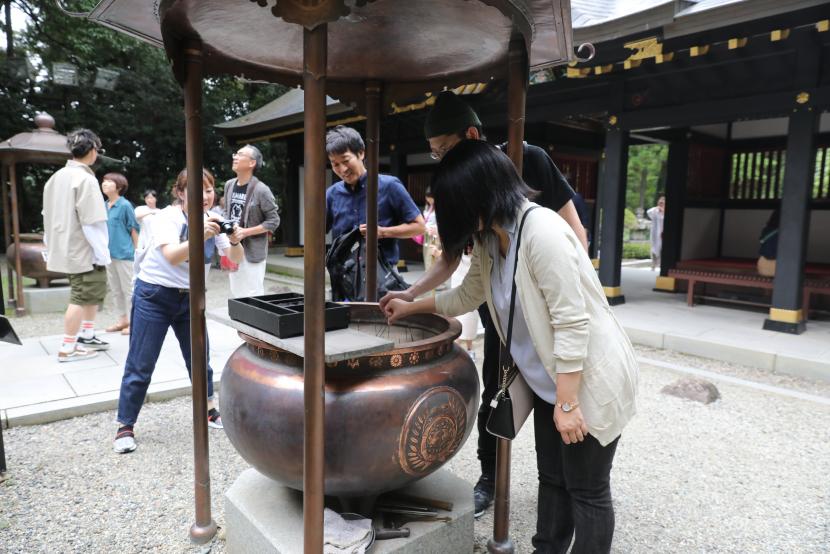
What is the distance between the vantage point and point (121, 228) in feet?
20.4

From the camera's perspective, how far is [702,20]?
15.9 ft

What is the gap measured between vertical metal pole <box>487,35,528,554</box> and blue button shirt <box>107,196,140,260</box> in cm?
535

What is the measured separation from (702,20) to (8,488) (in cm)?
616

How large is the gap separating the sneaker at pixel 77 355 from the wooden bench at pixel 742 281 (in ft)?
24.3

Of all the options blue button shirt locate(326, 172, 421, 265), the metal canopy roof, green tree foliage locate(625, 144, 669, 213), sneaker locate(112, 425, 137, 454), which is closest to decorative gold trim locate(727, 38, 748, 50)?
the metal canopy roof

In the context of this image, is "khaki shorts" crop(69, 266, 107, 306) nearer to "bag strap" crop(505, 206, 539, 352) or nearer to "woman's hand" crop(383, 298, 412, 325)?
"woman's hand" crop(383, 298, 412, 325)

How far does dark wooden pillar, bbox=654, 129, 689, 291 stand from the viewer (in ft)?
28.7

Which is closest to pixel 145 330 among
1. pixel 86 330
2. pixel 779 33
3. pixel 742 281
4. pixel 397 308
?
pixel 397 308

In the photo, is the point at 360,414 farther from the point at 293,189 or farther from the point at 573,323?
the point at 293,189

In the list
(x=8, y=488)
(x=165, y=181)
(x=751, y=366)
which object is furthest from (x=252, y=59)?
(x=165, y=181)

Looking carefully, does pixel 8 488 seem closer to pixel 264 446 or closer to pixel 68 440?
pixel 68 440

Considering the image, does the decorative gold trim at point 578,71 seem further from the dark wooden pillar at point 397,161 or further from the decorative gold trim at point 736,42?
the dark wooden pillar at point 397,161

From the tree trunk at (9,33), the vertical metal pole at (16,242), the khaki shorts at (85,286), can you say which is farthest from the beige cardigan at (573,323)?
the tree trunk at (9,33)

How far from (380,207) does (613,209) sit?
510cm
